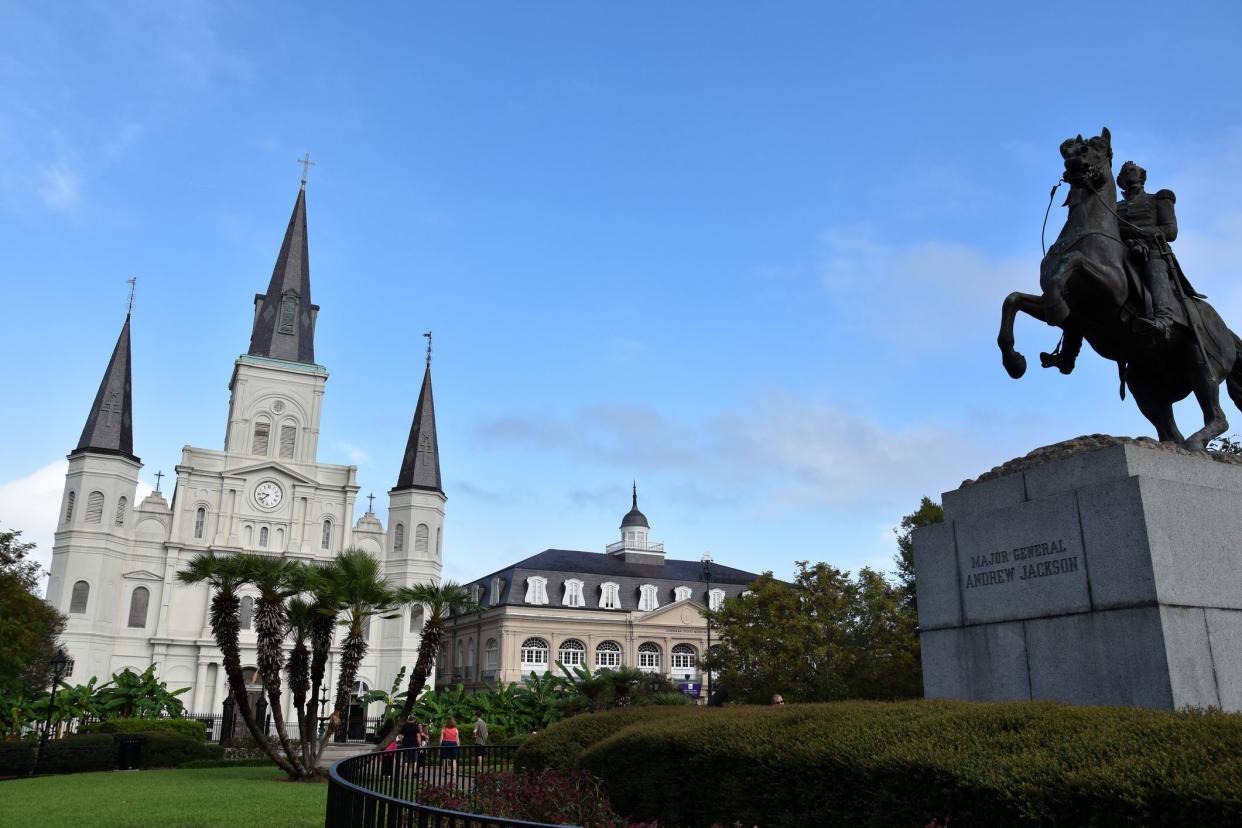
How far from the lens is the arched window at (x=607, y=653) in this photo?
67938 mm

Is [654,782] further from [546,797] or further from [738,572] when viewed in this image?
[738,572]

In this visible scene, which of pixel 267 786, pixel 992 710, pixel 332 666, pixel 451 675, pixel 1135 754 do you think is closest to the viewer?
pixel 1135 754

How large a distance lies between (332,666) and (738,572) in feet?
112

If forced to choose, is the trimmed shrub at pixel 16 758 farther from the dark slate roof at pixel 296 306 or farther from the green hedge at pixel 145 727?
the dark slate roof at pixel 296 306

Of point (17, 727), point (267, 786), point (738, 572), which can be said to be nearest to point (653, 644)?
point (738, 572)

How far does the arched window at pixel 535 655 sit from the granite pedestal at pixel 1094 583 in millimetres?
60597

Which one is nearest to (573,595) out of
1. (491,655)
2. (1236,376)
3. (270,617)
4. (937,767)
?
(491,655)

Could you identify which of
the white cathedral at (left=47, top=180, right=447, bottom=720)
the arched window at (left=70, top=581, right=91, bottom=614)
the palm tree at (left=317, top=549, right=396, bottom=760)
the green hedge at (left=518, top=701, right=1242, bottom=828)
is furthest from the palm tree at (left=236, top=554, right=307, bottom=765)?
the arched window at (left=70, top=581, right=91, bottom=614)

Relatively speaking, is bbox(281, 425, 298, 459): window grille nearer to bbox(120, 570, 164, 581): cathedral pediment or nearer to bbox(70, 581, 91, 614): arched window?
bbox(120, 570, 164, 581): cathedral pediment

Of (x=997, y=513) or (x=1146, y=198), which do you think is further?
(x=1146, y=198)

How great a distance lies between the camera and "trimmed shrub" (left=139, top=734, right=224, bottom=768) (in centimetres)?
2719

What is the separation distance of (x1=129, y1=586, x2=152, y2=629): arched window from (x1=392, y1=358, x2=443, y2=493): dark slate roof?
56.8 ft

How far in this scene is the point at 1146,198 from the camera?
339 inches

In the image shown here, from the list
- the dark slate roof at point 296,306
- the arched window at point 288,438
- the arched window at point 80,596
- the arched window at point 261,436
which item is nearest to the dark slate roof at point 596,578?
the arched window at point 288,438
